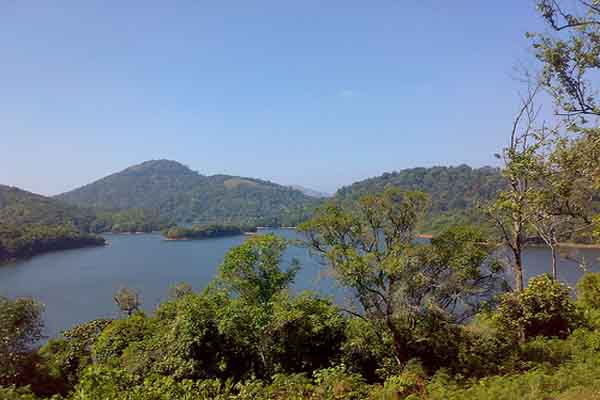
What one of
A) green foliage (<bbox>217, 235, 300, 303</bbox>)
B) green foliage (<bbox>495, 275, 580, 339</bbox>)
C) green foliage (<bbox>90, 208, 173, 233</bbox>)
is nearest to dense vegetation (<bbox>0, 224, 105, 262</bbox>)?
green foliage (<bbox>90, 208, 173, 233</bbox>)

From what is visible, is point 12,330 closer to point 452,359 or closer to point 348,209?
point 348,209

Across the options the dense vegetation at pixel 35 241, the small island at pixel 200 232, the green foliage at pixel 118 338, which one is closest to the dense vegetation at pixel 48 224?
the dense vegetation at pixel 35 241

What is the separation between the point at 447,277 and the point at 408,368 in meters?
1.74

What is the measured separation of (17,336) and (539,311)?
12921 millimetres

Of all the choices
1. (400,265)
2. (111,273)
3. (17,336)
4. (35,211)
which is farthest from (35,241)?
(400,265)

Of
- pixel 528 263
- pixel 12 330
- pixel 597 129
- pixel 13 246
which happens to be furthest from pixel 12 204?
pixel 597 129

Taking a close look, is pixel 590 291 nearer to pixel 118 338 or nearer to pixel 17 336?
pixel 118 338

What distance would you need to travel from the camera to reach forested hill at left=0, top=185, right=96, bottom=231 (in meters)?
79.5

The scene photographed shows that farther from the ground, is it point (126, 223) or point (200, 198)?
point (200, 198)

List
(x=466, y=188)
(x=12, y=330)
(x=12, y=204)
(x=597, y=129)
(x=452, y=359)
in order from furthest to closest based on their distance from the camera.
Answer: (x=12, y=204) → (x=466, y=188) → (x=12, y=330) → (x=452, y=359) → (x=597, y=129)

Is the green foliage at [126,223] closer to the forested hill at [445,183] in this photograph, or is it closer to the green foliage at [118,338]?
the forested hill at [445,183]

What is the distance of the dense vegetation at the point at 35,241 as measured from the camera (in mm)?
54281

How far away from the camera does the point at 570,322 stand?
24.8ft

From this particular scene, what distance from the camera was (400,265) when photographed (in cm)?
642
